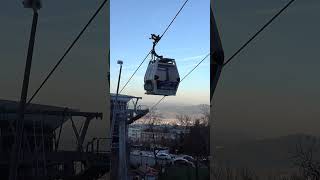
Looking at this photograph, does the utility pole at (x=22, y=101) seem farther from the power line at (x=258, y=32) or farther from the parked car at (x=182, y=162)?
the parked car at (x=182, y=162)

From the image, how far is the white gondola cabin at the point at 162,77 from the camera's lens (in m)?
2.86

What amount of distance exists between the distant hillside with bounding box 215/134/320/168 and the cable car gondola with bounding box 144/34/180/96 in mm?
576

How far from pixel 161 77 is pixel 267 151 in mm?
883

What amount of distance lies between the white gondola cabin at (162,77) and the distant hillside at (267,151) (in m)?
0.58

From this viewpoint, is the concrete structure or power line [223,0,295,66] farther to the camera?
the concrete structure

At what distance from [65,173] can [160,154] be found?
0.94 meters

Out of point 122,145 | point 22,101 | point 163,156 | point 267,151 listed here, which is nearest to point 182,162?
point 163,156

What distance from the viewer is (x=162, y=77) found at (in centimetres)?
284

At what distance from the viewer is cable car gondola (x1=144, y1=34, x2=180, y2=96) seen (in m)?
2.86

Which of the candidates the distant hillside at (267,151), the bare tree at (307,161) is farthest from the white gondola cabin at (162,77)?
the bare tree at (307,161)

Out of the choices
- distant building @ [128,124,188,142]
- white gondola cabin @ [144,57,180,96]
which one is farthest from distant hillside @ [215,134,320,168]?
distant building @ [128,124,188,142]

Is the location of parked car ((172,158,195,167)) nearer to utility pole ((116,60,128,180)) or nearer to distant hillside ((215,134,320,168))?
utility pole ((116,60,128,180))

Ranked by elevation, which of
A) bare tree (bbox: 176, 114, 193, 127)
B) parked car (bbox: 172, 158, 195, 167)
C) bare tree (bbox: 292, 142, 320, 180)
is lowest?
parked car (bbox: 172, 158, 195, 167)

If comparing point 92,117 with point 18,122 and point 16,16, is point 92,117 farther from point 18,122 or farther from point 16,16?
point 16,16
